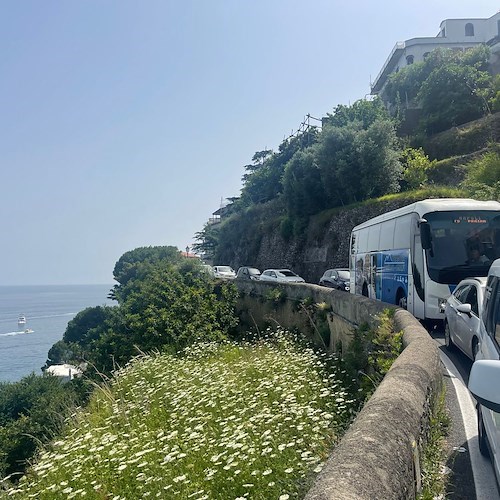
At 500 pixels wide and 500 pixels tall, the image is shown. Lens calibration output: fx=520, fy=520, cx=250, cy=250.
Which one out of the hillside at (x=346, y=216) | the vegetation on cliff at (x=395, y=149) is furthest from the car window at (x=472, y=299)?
the hillside at (x=346, y=216)

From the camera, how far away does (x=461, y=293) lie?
9781mm

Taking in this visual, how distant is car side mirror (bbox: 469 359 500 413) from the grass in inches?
59.7

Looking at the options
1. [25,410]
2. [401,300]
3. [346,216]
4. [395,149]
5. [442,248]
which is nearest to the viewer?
[442,248]

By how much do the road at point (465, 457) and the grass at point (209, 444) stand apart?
1.06 metres

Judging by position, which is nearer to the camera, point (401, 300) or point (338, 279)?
point (401, 300)

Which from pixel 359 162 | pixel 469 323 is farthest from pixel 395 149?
pixel 469 323

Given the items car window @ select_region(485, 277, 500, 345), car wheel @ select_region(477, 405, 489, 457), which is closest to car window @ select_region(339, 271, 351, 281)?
car window @ select_region(485, 277, 500, 345)

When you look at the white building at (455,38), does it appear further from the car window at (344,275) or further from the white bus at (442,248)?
the white bus at (442,248)

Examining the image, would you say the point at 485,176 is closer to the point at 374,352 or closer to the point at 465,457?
the point at 374,352

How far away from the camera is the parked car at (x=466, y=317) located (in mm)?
8258

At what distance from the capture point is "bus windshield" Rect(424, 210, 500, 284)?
12.6 metres

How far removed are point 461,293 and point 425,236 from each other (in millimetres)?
3071

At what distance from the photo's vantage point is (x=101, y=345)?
2398cm

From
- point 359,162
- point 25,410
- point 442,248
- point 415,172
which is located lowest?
point 25,410
